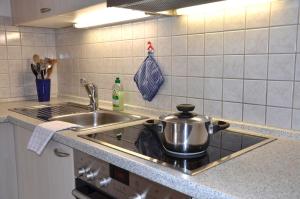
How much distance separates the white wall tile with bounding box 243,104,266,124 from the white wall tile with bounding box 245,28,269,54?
0.24m

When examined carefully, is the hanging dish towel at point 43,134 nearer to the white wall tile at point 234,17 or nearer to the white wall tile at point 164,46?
the white wall tile at point 164,46

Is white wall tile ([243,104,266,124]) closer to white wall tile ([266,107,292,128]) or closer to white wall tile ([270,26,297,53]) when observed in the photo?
white wall tile ([266,107,292,128])

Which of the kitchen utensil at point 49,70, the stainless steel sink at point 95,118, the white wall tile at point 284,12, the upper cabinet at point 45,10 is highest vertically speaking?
the upper cabinet at point 45,10

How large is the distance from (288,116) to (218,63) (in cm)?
39

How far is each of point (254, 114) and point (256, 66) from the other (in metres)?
0.21

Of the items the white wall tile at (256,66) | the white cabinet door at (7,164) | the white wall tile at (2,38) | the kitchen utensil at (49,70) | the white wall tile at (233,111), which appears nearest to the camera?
the white wall tile at (256,66)

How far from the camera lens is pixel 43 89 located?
222 cm

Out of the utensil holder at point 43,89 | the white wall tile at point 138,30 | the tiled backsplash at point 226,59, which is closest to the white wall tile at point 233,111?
the tiled backsplash at point 226,59

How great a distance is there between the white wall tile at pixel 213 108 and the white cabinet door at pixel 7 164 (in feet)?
3.91

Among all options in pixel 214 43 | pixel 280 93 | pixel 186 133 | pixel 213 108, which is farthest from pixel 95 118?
pixel 280 93

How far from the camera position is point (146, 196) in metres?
0.87

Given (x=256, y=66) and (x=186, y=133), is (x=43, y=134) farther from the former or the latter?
(x=256, y=66)

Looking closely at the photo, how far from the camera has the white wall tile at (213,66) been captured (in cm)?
130

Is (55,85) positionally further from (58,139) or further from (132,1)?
(132,1)
